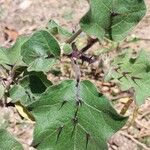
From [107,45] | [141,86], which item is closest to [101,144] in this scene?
[141,86]

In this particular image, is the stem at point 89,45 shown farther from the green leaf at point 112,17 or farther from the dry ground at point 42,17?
the dry ground at point 42,17

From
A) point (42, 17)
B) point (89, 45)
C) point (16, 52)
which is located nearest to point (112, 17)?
point (89, 45)

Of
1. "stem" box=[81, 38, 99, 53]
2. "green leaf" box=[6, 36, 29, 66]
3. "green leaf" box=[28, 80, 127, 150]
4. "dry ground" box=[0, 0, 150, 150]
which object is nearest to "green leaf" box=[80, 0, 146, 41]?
"stem" box=[81, 38, 99, 53]

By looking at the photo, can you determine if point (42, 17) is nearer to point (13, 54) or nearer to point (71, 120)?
point (13, 54)

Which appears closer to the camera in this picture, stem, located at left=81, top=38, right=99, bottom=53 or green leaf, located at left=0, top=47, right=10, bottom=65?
stem, located at left=81, top=38, right=99, bottom=53

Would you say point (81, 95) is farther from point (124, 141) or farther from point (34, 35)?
point (124, 141)

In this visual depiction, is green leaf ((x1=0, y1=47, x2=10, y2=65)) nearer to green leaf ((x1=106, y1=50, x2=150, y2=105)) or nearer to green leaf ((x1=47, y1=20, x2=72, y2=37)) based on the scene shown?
green leaf ((x1=47, y1=20, x2=72, y2=37))

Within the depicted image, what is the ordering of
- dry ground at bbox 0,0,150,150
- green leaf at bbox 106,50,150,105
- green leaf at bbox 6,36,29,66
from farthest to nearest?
dry ground at bbox 0,0,150,150, green leaf at bbox 6,36,29,66, green leaf at bbox 106,50,150,105
